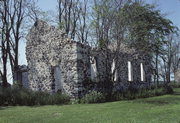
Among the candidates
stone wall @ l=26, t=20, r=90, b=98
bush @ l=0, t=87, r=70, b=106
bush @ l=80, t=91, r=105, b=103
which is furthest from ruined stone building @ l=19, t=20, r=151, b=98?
bush @ l=0, t=87, r=70, b=106

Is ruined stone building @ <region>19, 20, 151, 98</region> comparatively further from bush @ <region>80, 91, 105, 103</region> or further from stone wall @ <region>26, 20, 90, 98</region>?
bush @ <region>80, 91, 105, 103</region>

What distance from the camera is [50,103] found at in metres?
14.0

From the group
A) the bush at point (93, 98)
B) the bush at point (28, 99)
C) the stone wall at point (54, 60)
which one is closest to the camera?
the bush at point (28, 99)

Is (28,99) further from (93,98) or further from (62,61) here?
(93,98)

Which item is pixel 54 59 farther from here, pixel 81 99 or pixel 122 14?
pixel 122 14

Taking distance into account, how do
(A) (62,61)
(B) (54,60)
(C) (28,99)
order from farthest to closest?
(B) (54,60) < (A) (62,61) < (C) (28,99)

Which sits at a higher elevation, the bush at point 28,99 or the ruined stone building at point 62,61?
the ruined stone building at point 62,61

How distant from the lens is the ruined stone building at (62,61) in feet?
50.2

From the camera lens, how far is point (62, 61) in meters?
15.9

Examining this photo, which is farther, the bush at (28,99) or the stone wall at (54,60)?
the stone wall at (54,60)

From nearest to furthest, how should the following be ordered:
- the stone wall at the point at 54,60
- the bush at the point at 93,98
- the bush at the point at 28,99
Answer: the bush at the point at 28,99 < the bush at the point at 93,98 < the stone wall at the point at 54,60

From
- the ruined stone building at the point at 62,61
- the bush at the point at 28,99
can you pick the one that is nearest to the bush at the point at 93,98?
the ruined stone building at the point at 62,61

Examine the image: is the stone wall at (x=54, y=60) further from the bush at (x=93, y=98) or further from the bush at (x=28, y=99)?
the bush at (x=28, y=99)

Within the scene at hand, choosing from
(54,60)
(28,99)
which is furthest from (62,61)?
(28,99)
